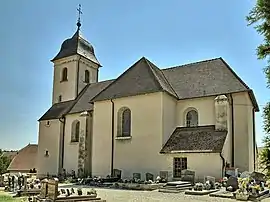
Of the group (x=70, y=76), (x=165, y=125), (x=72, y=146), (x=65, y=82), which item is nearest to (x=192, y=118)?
(x=165, y=125)

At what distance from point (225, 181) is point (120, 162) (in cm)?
937

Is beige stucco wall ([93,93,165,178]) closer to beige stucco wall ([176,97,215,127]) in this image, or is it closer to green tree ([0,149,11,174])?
beige stucco wall ([176,97,215,127])

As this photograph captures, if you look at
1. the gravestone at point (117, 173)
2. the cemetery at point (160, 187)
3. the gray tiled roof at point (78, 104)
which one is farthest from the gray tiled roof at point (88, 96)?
the cemetery at point (160, 187)

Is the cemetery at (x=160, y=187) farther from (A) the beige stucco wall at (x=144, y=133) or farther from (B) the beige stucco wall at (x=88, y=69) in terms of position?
(B) the beige stucco wall at (x=88, y=69)

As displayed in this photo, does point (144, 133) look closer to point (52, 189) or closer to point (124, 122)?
point (124, 122)

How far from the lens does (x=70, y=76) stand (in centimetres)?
3684

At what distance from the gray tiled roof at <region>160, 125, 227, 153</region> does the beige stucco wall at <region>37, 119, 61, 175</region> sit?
46.1 ft

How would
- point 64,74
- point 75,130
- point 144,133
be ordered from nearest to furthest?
point 144,133 < point 75,130 < point 64,74

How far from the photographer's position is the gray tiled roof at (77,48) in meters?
37.6

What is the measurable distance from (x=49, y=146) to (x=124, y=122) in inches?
Answer: 449

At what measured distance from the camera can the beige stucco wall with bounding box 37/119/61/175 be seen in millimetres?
33312

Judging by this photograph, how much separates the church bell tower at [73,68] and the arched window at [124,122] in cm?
1044

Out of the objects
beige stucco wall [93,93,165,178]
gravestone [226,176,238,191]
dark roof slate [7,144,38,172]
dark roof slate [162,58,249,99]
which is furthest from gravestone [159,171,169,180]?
dark roof slate [7,144,38,172]

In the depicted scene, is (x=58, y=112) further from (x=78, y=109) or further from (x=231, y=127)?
(x=231, y=127)
